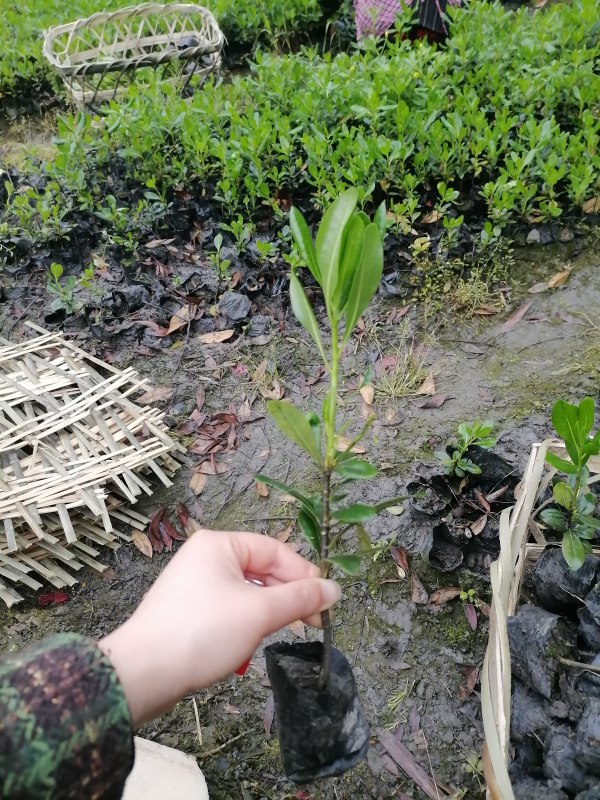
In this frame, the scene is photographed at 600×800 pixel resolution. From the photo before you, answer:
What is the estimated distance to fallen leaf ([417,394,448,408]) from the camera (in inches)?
102

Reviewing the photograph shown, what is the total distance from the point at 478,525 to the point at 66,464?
1453 mm

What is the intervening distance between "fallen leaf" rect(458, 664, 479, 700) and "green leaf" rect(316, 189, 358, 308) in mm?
1355

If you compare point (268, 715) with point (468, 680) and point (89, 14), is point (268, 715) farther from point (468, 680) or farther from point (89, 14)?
point (89, 14)

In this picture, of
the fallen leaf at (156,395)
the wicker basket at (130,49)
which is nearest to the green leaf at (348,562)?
the fallen leaf at (156,395)

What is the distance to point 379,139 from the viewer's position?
3.13 meters

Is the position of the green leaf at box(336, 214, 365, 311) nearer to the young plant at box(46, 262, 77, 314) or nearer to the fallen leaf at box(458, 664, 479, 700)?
the fallen leaf at box(458, 664, 479, 700)

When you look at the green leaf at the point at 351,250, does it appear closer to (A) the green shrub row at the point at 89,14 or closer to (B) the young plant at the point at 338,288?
(B) the young plant at the point at 338,288

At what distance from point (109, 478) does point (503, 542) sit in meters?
1.41

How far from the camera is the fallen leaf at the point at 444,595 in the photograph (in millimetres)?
2025

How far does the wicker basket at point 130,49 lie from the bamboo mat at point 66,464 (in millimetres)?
2675

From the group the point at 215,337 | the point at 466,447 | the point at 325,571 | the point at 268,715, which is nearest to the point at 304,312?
the point at 325,571

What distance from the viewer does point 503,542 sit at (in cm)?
142

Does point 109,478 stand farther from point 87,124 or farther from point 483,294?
point 87,124

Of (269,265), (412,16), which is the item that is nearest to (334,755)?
(269,265)
